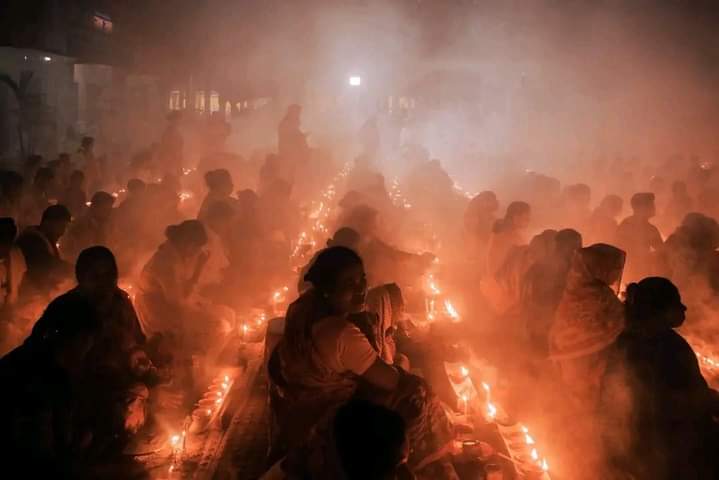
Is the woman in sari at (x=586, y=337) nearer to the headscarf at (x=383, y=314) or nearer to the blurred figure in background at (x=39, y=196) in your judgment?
the headscarf at (x=383, y=314)

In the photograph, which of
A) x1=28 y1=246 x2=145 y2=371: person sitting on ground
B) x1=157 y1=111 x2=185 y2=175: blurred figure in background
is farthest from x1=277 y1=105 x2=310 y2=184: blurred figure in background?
x1=28 y1=246 x2=145 y2=371: person sitting on ground

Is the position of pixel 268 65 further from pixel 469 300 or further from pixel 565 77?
pixel 469 300

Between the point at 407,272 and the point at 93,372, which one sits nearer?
the point at 93,372

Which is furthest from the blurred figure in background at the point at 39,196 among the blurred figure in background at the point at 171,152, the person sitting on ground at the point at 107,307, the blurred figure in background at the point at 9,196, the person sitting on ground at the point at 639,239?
the person sitting on ground at the point at 639,239

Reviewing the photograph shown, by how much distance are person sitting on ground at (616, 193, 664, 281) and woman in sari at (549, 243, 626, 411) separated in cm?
407

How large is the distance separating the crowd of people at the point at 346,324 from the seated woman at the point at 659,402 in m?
0.01

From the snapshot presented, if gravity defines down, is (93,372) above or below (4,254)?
below

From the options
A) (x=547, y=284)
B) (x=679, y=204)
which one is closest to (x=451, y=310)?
(x=547, y=284)

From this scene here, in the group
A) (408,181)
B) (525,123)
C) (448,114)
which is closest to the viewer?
(408,181)

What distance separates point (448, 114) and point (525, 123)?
12.8 ft

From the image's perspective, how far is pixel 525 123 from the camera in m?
22.9

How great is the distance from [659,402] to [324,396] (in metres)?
2.17

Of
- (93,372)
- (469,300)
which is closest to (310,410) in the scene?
(93,372)

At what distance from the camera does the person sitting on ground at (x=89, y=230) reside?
8.02 metres
